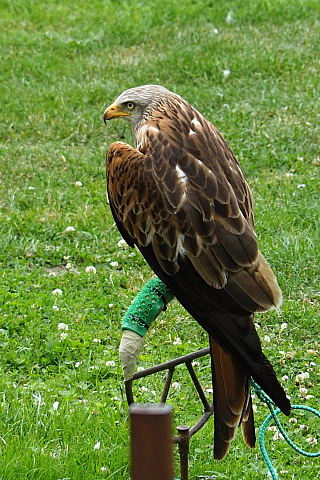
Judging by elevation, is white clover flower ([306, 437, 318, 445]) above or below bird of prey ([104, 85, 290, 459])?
below

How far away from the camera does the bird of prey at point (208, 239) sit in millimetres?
3250

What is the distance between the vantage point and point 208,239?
3.47m

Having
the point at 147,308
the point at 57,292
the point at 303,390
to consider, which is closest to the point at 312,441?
the point at 303,390

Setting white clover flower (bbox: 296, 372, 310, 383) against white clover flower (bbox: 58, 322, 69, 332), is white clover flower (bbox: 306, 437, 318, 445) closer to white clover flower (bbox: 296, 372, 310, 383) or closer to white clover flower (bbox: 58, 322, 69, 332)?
white clover flower (bbox: 296, 372, 310, 383)

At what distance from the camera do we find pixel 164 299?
3.39 meters

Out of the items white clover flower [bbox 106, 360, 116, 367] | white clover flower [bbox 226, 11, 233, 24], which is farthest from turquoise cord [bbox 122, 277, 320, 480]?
white clover flower [bbox 226, 11, 233, 24]

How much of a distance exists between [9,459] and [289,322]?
7.35 feet

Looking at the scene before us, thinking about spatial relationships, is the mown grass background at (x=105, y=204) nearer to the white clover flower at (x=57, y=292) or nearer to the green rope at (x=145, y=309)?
the white clover flower at (x=57, y=292)

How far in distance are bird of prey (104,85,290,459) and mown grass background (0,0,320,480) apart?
759 millimetres

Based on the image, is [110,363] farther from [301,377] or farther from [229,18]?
[229,18]

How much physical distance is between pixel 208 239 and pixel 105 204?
3.02 m

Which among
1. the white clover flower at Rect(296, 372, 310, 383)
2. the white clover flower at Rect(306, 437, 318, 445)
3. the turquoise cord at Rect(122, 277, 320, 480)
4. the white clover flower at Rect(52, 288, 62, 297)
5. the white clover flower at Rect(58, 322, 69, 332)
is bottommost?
the white clover flower at Rect(306, 437, 318, 445)

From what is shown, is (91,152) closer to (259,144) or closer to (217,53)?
(259,144)

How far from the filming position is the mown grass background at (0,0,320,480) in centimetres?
389
